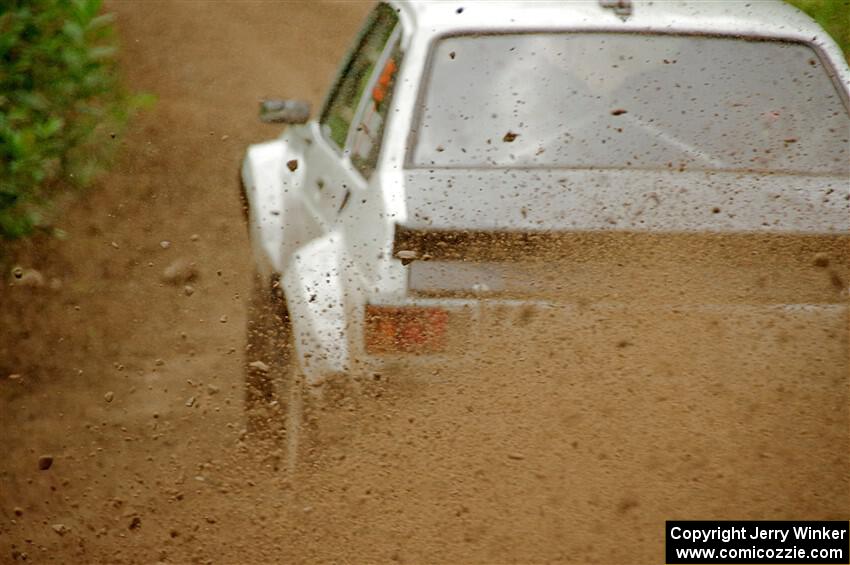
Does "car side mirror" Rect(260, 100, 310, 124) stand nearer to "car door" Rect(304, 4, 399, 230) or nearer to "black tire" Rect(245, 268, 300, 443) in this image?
"car door" Rect(304, 4, 399, 230)

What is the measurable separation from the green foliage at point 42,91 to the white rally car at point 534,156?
39.5 inches

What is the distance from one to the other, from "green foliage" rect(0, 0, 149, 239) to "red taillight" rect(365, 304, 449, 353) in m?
1.32

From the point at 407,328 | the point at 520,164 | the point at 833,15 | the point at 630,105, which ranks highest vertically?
the point at 630,105

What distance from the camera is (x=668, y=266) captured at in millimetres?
3646

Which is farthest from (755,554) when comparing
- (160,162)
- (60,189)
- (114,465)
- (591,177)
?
(160,162)

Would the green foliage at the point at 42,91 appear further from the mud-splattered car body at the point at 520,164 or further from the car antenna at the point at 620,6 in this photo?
the car antenna at the point at 620,6

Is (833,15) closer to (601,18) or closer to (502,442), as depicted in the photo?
(601,18)

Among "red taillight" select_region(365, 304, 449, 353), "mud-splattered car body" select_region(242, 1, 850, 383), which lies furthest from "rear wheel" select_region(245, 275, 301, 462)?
"red taillight" select_region(365, 304, 449, 353)

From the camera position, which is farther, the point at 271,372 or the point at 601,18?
the point at 271,372

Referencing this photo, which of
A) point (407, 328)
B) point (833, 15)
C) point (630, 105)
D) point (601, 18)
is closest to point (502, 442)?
point (407, 328)

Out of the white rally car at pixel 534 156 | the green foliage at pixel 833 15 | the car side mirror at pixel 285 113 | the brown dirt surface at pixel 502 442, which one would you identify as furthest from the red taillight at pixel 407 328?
the green foliage at pixel 833 15

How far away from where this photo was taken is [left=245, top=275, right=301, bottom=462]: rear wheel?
4188 mm

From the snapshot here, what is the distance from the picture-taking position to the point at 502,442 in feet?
12.9

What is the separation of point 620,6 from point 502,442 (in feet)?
6.06
